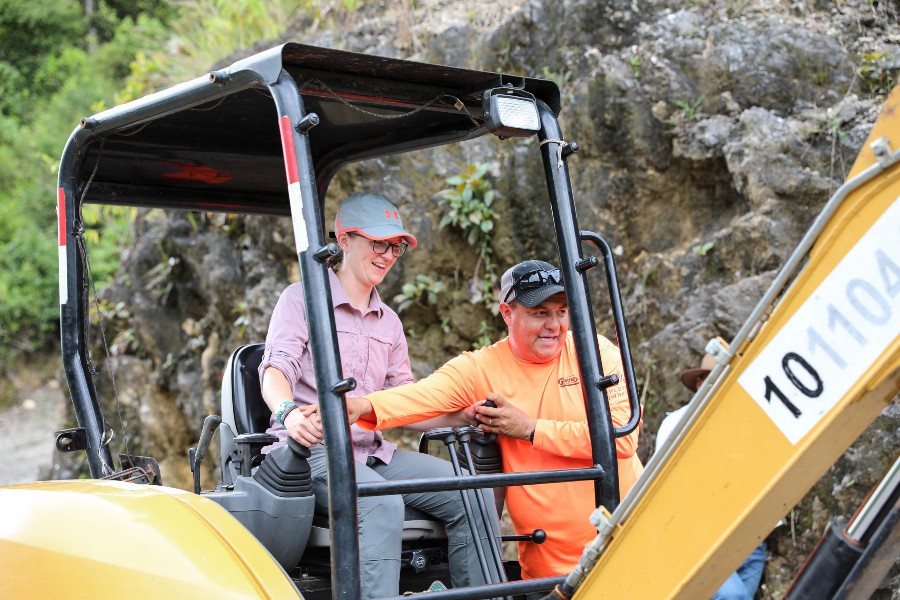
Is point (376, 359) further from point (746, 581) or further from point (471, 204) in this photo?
point (471, 204)

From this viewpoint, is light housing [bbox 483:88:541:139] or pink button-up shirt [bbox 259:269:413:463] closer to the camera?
light housing [bbox 483:88:541:139]

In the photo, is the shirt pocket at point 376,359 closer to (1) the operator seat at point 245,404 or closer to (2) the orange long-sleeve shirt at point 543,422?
(2) the orange long-sleeve shirt at point 543,422

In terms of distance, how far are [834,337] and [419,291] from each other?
521 cm

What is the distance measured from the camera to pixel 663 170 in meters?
6.33

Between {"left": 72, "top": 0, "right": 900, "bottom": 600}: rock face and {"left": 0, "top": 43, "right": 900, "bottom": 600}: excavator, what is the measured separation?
2.53 m

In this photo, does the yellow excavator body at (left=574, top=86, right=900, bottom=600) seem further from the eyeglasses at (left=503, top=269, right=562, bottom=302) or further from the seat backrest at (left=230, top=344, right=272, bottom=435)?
the seat backrest at (left=230, top=344, right=272, bottom=435)

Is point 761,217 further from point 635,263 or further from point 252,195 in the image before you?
point 252,195

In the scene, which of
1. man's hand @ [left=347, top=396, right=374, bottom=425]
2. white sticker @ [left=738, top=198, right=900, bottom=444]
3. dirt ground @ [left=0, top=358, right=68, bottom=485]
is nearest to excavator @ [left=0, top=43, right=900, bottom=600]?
white sticker @ [left=738, top=198, right=900, bottom=444]

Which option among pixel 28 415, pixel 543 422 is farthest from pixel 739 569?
pixel 28 415

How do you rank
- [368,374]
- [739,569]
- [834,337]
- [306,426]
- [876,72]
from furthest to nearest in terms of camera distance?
Answer: [876,72], [739,569], [368,374], [306,426], [834,337]

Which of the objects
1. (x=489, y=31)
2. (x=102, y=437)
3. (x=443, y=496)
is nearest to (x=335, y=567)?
(x=443, y=496)

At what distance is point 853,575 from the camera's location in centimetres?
193

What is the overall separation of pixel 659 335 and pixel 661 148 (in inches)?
51.0

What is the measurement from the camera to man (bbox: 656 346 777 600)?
474cm
